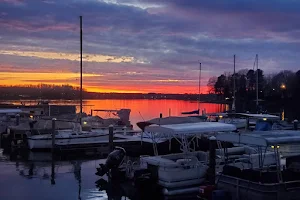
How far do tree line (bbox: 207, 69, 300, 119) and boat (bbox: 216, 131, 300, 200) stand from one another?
102 metres

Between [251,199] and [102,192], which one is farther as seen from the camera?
[102,192]

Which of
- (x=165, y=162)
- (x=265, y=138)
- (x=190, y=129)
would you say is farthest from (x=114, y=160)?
(x=265, y=138)

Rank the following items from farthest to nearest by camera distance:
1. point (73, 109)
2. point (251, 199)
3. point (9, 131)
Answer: point (73, 109), point (9, 131), point (251, 199)

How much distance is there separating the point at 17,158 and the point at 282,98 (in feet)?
367

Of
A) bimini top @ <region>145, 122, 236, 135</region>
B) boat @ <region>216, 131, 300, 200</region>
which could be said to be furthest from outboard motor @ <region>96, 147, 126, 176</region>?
boat @ <region>216, 131, 300, 200</region>

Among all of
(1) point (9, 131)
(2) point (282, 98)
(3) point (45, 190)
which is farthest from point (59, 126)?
(2) point (282, 98)

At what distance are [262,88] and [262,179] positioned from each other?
132665mm

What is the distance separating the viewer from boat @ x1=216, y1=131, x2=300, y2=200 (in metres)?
13.0

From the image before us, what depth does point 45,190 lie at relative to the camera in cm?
1745

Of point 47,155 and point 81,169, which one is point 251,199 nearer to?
point 81,169

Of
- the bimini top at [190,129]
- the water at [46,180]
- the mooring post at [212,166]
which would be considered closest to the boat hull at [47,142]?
the water at [46,180]

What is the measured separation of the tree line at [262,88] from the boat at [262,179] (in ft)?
336

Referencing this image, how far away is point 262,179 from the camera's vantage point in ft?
45.0

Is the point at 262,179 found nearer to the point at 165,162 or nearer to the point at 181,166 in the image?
the point at 181,166
